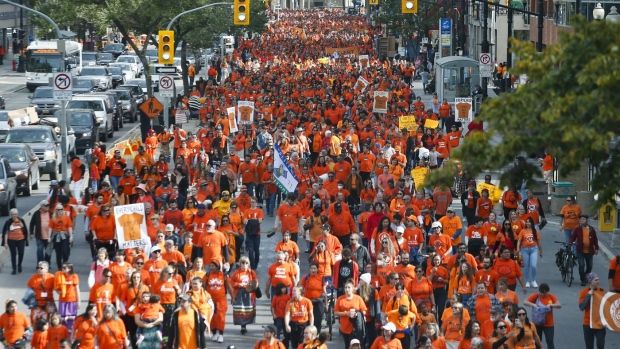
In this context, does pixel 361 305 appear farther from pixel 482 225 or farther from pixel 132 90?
pixel 132 90

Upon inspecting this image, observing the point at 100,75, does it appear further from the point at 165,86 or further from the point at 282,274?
the point at 282,274

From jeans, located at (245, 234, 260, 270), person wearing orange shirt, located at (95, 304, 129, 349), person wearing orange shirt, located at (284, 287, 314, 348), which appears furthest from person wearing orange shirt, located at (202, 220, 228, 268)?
person wearing orange shirt, located at (95, 304, 129, 349)

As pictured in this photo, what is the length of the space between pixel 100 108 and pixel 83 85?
11.2m

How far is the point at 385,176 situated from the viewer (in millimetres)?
29422

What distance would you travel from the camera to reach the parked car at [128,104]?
2203 inches

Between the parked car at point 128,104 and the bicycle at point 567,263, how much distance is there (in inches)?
1250

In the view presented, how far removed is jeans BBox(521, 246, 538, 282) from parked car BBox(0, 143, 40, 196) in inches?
554

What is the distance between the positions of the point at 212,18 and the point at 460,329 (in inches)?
1733

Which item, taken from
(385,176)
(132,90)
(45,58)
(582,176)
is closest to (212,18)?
(132,90)

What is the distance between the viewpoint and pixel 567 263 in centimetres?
2516

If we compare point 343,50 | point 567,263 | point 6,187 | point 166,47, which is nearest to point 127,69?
point 343,50

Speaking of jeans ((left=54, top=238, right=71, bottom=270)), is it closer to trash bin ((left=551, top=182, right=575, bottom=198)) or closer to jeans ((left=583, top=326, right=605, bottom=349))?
jeans ((left=583, top=326, right=605, bottom=349))

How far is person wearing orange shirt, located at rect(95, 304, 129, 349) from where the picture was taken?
17984 millimetres

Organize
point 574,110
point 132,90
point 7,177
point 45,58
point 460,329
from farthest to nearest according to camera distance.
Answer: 1. point 45,58
2. point 132,90
3. point 7,177
4. point 460,329
5. point 574,110
